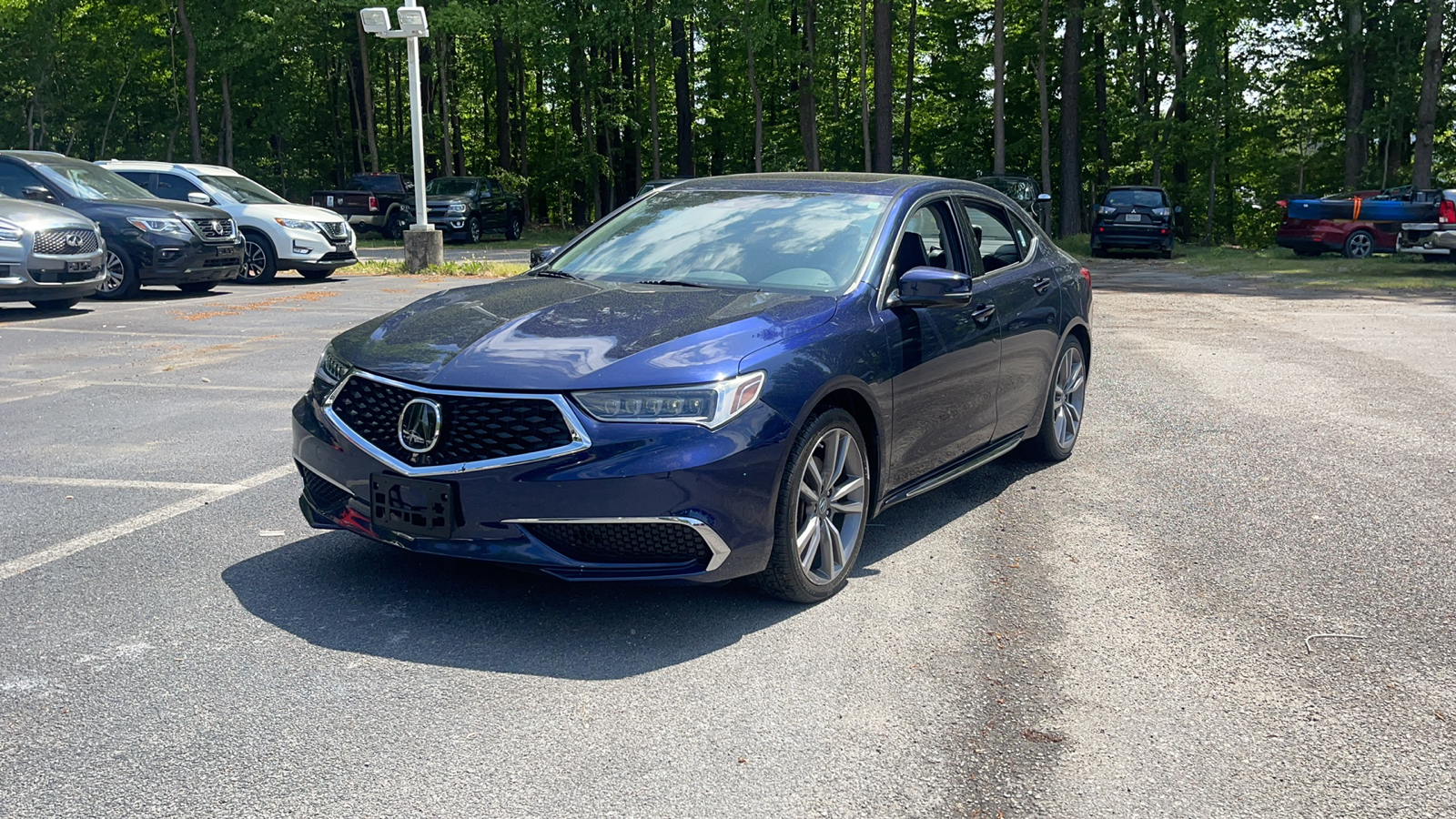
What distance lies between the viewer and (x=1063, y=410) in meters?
7.27

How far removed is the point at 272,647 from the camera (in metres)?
4.22

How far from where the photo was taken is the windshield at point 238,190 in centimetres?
1930

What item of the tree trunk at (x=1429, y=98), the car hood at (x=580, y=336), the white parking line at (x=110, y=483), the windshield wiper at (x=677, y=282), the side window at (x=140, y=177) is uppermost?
the tree trunk at (x=1429, y=98)

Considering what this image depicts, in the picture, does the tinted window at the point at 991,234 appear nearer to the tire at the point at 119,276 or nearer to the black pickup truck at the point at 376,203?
the tire at the point at 119,276

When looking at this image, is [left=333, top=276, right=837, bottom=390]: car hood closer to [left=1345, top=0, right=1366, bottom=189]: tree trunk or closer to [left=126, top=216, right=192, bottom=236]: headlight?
[left=126, top=216, right=192, bottom=236]: headlight

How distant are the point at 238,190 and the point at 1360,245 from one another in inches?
833

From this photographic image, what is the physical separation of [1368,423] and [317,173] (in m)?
53.3

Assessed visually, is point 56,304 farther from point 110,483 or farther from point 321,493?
point 321,493

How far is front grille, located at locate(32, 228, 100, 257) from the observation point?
14.1 metres

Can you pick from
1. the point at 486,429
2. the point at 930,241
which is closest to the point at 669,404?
the point at 486,429

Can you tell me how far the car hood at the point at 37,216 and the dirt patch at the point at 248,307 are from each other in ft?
4.56

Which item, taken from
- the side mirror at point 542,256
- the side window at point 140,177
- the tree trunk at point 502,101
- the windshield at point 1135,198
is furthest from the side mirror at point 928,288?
the tree trunk at point 502,101

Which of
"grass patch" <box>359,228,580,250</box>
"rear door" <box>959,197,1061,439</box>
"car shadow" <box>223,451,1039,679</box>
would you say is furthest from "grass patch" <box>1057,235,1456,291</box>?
"car shadow" <box>223,451,1039,679</box>

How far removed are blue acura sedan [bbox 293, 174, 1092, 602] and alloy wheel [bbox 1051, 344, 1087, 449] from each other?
101cm
